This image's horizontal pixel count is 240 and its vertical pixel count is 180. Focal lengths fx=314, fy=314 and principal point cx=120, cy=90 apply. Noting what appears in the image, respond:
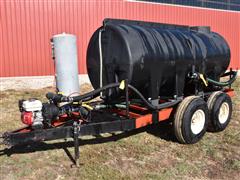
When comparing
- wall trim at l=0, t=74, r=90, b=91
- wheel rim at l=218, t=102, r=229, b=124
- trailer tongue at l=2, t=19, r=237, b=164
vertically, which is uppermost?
trailer tongue at l=2, t=19, r=237, b=164

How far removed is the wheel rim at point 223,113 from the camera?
6.51 meters

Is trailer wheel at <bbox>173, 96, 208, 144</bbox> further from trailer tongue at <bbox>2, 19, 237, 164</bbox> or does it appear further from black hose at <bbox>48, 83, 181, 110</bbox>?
black hose at <bbox>48, 83, 181, 110</bbox>

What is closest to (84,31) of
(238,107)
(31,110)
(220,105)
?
(238,107)

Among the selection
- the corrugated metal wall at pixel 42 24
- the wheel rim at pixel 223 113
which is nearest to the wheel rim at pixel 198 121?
the wheel rim at pixel 223 113

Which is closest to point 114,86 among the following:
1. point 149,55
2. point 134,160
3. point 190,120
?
point 149,55

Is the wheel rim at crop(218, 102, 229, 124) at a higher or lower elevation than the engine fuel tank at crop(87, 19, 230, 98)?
lower

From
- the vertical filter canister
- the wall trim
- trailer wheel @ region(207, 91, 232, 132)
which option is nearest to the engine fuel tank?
trailer wheel @ region(207, 91, 232, 132)

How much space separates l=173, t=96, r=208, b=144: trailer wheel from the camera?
5.43m

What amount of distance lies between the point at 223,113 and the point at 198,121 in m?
1.06

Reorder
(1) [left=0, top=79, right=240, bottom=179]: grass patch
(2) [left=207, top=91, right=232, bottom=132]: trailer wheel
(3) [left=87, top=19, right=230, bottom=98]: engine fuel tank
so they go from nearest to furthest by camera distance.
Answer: (1) [left=0, top=79, right=240, bottom=179]: grass patch
(3) [left=87, top=19, right=230, bottom=98]: engine fuel tank
(2) [left=207, top=91, right=232, bottom=132]: trailer wheel

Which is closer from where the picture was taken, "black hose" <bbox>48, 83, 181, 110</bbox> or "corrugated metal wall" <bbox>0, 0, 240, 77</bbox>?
"black hose" <bbox>48, 83, 181, 110</bbox>

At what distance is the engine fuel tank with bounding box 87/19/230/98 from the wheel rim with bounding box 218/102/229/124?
2.59 feet

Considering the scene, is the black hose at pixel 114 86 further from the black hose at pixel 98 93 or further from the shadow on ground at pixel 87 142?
the shadow on ground at pixel 87 142

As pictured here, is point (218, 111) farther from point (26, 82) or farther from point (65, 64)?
point (26, 82)
